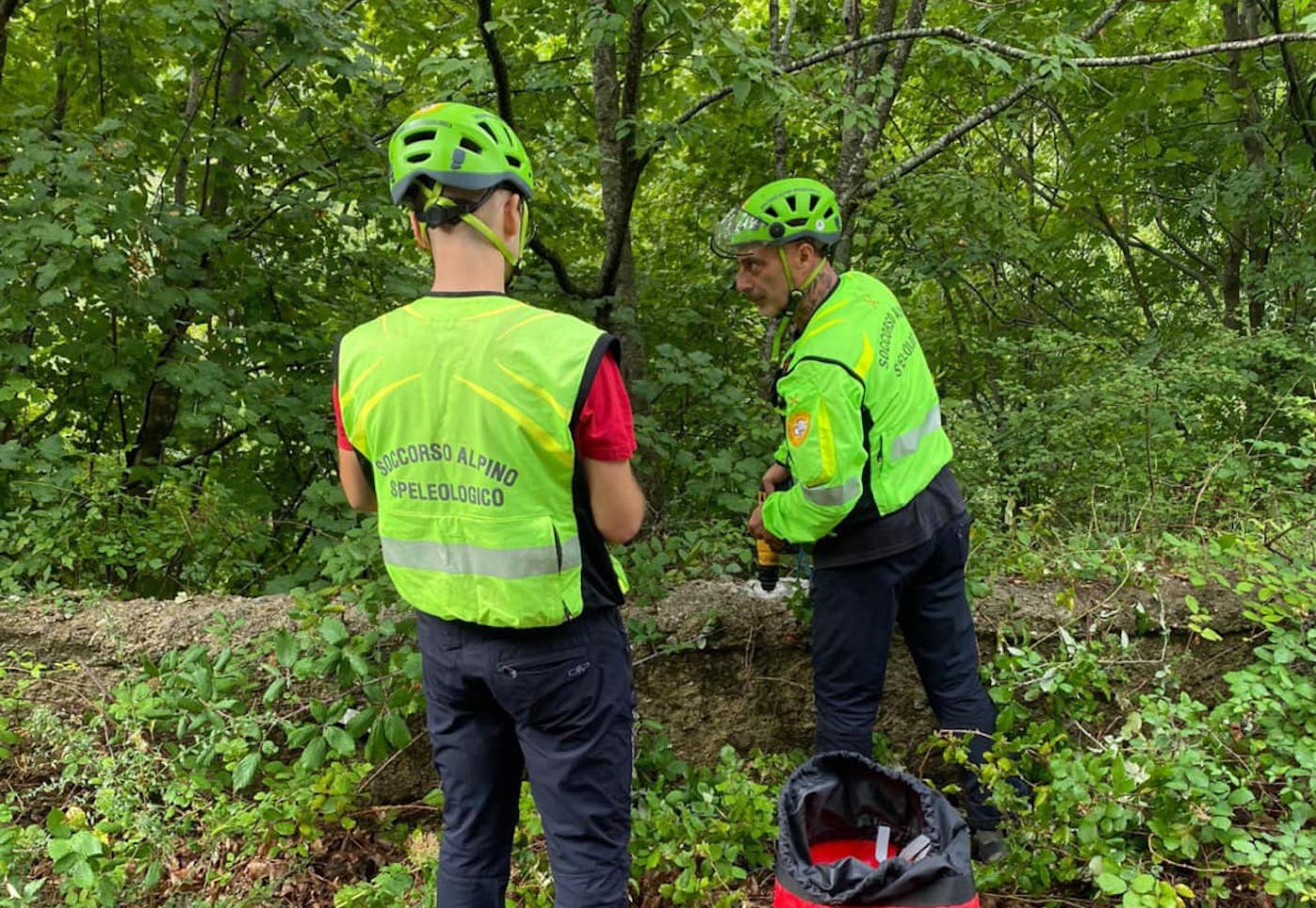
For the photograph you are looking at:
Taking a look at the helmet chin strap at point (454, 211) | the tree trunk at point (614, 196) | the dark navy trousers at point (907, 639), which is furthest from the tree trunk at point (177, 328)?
the dark navy trousers at point (907, 639)

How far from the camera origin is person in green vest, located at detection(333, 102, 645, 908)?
159cm

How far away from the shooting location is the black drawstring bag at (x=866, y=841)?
1.73m

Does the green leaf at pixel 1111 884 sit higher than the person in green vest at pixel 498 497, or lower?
lower

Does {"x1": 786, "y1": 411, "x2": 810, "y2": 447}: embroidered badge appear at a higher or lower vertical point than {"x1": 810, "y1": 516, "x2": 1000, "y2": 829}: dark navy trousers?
higher

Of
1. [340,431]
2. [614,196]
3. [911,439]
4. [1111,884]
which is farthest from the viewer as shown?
[614,196]

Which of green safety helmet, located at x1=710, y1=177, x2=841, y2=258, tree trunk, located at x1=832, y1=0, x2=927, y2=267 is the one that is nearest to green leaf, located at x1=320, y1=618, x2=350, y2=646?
green safety helmet, located at x1=710, y1=177, x2=841, y2=258

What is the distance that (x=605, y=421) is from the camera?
1.62 m

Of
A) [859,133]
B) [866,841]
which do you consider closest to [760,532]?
[866,841]

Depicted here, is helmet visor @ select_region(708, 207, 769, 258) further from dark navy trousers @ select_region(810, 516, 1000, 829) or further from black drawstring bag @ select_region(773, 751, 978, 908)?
black drawstring bag @ select_region(773, 751, 978, 908)

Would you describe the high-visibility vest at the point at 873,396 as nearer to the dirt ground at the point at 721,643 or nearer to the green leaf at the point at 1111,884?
the dirt ground at the point at 721,643

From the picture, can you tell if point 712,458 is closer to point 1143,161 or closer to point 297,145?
point 297,145

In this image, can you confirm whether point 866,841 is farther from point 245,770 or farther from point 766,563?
point 245,770

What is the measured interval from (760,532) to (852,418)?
68 cm

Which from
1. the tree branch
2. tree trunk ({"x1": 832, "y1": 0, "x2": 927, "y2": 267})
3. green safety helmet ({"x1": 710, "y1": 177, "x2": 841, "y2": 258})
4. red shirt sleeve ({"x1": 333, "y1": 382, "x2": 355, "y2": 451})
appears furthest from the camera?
tree trunk ({"x1": 832, "y1": 0, "x2": 927, "y2": 267})
